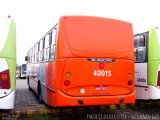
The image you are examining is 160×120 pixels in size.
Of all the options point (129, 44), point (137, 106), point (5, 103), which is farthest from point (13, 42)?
point (137, 106)

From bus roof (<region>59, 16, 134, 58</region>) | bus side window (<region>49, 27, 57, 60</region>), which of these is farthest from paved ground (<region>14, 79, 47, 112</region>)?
bus roof (<region>59, 16, 134, 58</region>)

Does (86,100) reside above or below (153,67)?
below

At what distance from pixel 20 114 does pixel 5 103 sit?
7.13 ft

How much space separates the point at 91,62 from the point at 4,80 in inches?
91.1

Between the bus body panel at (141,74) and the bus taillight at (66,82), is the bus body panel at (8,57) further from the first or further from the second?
the bus body panel at (141,74)

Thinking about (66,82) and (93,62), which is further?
(93,62)

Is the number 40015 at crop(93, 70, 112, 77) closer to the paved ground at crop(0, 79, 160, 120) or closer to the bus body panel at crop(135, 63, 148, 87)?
the paved ground at crop(0, 79, 160, 120)

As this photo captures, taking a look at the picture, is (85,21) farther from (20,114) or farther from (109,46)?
(20,114)

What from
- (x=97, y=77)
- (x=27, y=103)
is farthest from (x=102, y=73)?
(x=27, y=103)

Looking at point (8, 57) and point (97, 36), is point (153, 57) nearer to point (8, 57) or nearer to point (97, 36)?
point (97, 36)

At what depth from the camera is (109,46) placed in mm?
9070

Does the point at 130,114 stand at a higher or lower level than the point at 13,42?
lower

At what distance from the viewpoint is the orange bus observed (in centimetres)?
853

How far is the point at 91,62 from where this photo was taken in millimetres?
8734
